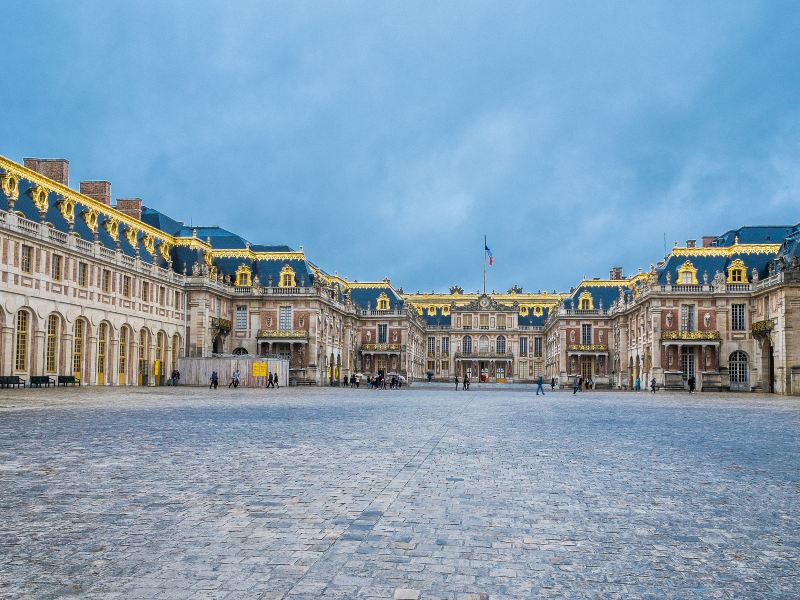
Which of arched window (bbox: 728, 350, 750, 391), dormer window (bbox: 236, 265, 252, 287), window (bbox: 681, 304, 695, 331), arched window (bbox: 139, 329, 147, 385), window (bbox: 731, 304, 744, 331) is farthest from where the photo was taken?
dormer window (bbox: 236, 265, 252, 287)

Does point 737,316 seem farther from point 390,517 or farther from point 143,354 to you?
point 390,517

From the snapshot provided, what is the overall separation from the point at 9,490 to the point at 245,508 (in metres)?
2.97

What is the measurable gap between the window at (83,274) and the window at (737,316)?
4771cm

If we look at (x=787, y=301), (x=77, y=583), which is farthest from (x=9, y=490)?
(x=787, y=301)

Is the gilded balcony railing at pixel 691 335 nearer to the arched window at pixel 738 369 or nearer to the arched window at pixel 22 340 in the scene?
the arched window at pixel 738 369

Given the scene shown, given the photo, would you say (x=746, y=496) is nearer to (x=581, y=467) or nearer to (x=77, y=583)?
(x=581, y=467)

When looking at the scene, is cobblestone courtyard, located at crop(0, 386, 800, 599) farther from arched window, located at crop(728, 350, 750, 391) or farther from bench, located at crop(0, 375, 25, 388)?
arched window, located at crop(728, 350, 750, 391)

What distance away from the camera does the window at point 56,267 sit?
4129 cm

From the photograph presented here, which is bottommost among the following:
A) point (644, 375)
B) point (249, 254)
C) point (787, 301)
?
point (644, 375)

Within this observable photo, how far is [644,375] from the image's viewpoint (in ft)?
206

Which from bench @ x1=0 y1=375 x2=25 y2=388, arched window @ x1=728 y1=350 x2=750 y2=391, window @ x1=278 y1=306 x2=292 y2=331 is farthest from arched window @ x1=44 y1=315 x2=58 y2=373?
arched window @ x1=728 y1=350 x2=750 y2=391

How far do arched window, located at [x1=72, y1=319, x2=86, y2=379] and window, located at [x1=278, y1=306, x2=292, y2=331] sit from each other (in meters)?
23.1

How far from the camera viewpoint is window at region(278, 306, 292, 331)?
6619 centimetres

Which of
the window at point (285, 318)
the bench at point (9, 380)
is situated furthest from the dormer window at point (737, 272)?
the bench at point (9, 380)
